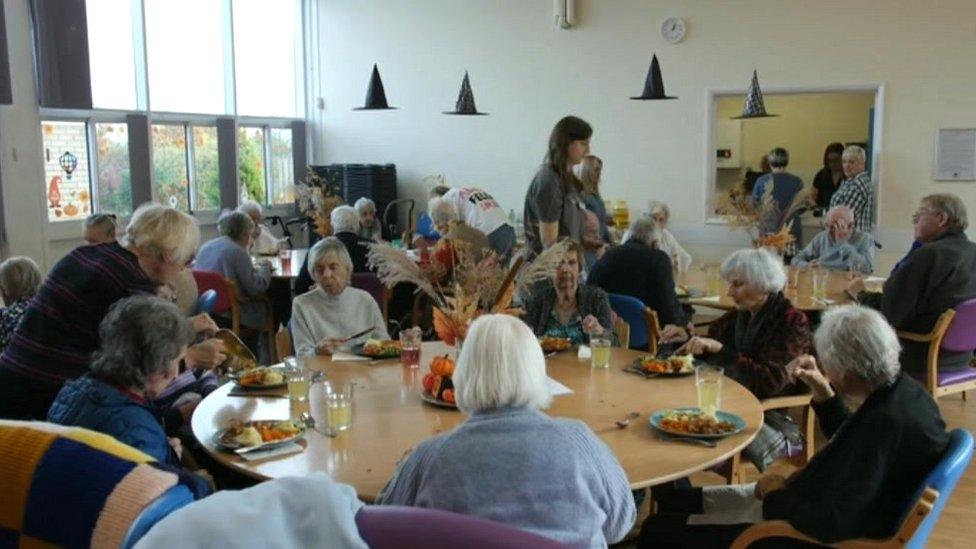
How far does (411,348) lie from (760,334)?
1359 millimetres

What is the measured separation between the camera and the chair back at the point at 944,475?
1947 mm

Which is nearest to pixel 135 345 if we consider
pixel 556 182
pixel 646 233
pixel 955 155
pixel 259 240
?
pixel 556 182

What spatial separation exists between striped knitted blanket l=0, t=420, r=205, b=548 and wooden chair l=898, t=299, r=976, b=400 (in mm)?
3893

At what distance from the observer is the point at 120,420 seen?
2111 millimetres

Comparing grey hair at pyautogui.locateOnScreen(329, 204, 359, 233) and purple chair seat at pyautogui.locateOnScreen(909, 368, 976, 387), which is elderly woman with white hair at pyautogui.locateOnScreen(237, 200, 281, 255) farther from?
purple chair seat at pyautogui.locateOnScreen(909, 368, 976, 387)

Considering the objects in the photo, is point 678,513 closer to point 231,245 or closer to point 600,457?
point 600,457

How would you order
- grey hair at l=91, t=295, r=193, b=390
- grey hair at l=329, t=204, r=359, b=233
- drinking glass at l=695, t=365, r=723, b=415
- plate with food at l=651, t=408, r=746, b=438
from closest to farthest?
grey hair at l=91, t=295, r=193, b=390 → plate with food at l=651, t=408, r=746, b=438 → drinking glass at l=695, t=365, r=723, b=415 → grey hair at l=329, t=204, r=359, b=233

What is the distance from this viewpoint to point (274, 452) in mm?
2318

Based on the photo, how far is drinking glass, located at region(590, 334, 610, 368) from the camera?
10.6 feet

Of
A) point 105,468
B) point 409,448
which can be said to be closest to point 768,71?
point 409,448

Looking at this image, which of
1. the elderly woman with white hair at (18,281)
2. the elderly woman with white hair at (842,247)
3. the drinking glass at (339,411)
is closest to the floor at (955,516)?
the drinking glass at (339,411)

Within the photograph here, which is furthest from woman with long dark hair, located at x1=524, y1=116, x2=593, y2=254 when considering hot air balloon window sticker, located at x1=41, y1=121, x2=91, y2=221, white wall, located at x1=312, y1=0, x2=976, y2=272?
hot air balloon window sticker, located at x1=41, y1=121, x2=91, y2=221

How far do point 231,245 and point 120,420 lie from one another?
12.0 ft

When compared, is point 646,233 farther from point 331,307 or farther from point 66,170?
point 66,170
